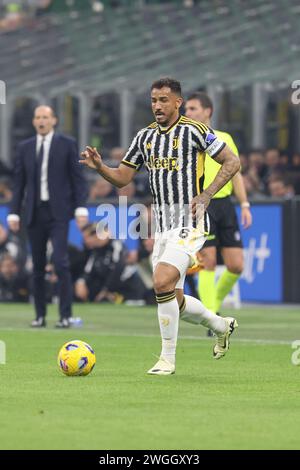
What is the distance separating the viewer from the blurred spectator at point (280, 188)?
21672 mm

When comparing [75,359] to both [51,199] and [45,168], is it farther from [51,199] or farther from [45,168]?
[45,168]

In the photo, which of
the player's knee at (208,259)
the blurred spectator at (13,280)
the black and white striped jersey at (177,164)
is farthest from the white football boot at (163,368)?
the blurred spectator at (13,280)

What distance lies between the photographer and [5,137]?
28328 mm

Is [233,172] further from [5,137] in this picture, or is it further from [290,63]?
[5,137]

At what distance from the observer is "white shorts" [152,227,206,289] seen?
11.1 metres

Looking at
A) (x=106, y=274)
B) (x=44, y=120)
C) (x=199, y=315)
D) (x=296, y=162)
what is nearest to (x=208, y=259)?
(x=44, y=120)

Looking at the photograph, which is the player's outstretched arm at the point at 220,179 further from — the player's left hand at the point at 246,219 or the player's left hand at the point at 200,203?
the player's left hand at the point at 246,219

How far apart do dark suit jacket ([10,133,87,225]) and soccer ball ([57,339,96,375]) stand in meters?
5.33

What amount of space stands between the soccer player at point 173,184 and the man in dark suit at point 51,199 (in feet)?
15.7

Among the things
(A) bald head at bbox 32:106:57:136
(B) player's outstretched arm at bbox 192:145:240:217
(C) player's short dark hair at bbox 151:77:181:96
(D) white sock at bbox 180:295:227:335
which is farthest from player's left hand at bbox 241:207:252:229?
(C) player's short dark hair at bbox 151:77:181:96
